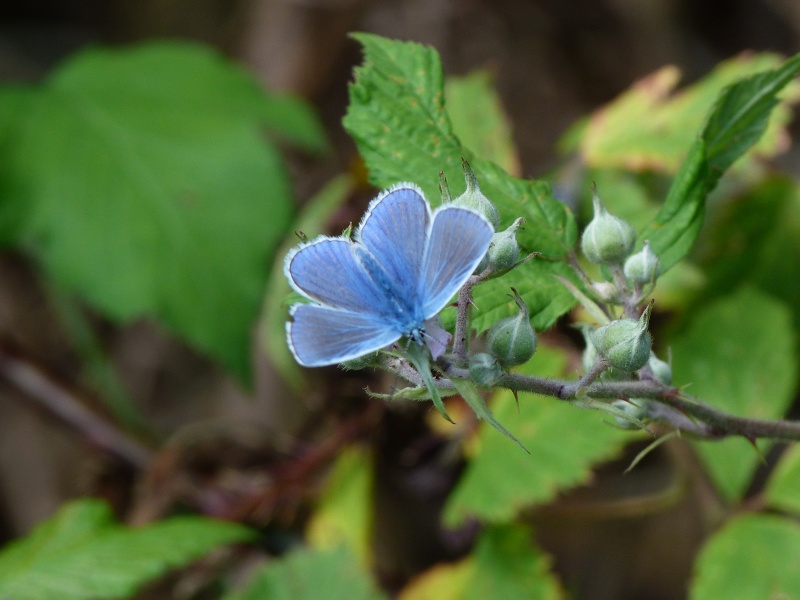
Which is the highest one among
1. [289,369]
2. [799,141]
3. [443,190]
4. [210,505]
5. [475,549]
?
[443,190]

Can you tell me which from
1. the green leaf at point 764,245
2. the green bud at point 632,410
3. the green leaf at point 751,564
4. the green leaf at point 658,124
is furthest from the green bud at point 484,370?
the green leaf at point 764,245

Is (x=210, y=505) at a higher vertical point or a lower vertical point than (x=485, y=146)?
lower

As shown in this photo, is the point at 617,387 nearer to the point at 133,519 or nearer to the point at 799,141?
the point at 133,519

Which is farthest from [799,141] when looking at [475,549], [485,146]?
[475,549]

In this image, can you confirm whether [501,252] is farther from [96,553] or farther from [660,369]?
[96,553]

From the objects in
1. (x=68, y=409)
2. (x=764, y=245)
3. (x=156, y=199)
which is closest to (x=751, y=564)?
(x=764, y=245)

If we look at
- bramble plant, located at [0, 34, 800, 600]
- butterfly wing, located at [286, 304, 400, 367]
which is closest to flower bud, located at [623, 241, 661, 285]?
bramble plant, located at [0, 34, 800, 600]

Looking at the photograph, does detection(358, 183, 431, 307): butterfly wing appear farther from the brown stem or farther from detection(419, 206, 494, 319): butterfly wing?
the brown stem
